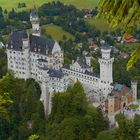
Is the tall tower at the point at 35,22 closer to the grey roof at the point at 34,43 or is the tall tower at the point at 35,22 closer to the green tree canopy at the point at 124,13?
the grey roof at the point at 34,43

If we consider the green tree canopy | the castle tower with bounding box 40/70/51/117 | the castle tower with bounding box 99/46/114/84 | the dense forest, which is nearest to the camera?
the green tree canopy

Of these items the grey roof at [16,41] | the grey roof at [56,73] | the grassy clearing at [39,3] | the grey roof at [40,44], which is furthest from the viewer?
the grassy clearing at [39,3]

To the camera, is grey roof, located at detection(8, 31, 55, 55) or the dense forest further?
grey roof, located at detection(8, 31, 55, 55)

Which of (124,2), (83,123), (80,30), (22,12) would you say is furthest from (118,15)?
(22,12)

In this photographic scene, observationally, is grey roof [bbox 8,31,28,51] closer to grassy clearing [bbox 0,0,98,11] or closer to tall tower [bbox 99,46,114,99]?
tall tower [bbox 99,46,114,99]

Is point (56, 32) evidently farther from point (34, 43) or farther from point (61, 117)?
point (61, 117)

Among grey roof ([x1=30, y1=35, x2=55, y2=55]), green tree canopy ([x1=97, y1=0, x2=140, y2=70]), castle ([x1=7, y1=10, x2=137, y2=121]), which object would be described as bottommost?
castle ([x1=7, y1=10, x2=137, y2=121])

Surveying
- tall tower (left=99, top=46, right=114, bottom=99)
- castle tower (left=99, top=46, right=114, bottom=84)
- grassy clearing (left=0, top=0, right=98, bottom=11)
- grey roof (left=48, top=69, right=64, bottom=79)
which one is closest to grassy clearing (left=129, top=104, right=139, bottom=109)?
→ tall tower (left=99, top=46, right=114, bottom=99)

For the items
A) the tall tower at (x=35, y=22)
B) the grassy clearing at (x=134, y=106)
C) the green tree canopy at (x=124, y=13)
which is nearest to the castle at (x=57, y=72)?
the tall tower at (x=35, y=22)
